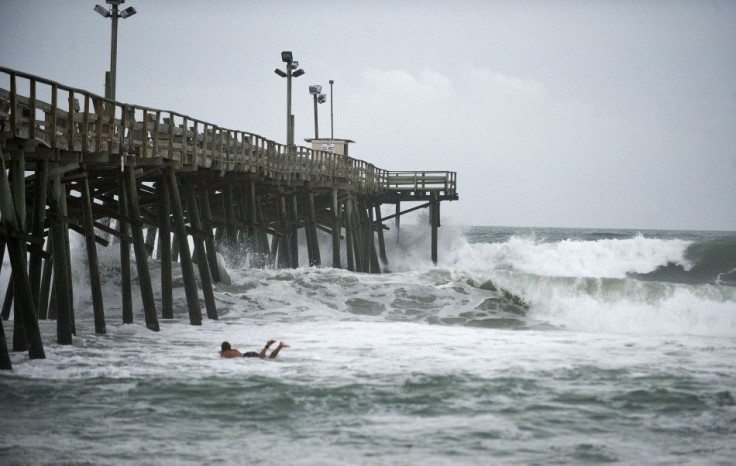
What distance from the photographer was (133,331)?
57.0ft

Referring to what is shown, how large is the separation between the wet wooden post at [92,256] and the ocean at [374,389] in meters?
0.39

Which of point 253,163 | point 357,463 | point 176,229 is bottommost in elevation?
point 357,463

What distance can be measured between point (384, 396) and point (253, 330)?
705cm

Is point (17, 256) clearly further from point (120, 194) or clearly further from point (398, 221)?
point (398, 221)

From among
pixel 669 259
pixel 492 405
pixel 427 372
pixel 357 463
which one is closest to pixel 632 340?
pixel 427 372

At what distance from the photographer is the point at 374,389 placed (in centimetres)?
1228

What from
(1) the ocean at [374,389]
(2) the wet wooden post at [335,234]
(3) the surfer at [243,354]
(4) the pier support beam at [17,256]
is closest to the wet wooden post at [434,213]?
(2) the wet wooden post at [335,234]

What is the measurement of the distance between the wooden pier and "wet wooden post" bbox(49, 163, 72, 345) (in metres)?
0.02

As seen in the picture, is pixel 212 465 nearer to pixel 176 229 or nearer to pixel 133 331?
pixel 133 331

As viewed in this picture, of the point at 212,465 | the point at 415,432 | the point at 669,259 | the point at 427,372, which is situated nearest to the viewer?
the point at 212,465

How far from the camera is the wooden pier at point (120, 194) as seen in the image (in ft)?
45.0

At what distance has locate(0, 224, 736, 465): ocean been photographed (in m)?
9.55

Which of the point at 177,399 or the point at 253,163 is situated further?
the point at 253,163

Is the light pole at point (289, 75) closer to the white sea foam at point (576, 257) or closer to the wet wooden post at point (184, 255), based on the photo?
the wet wooden post at point (184, 255)
